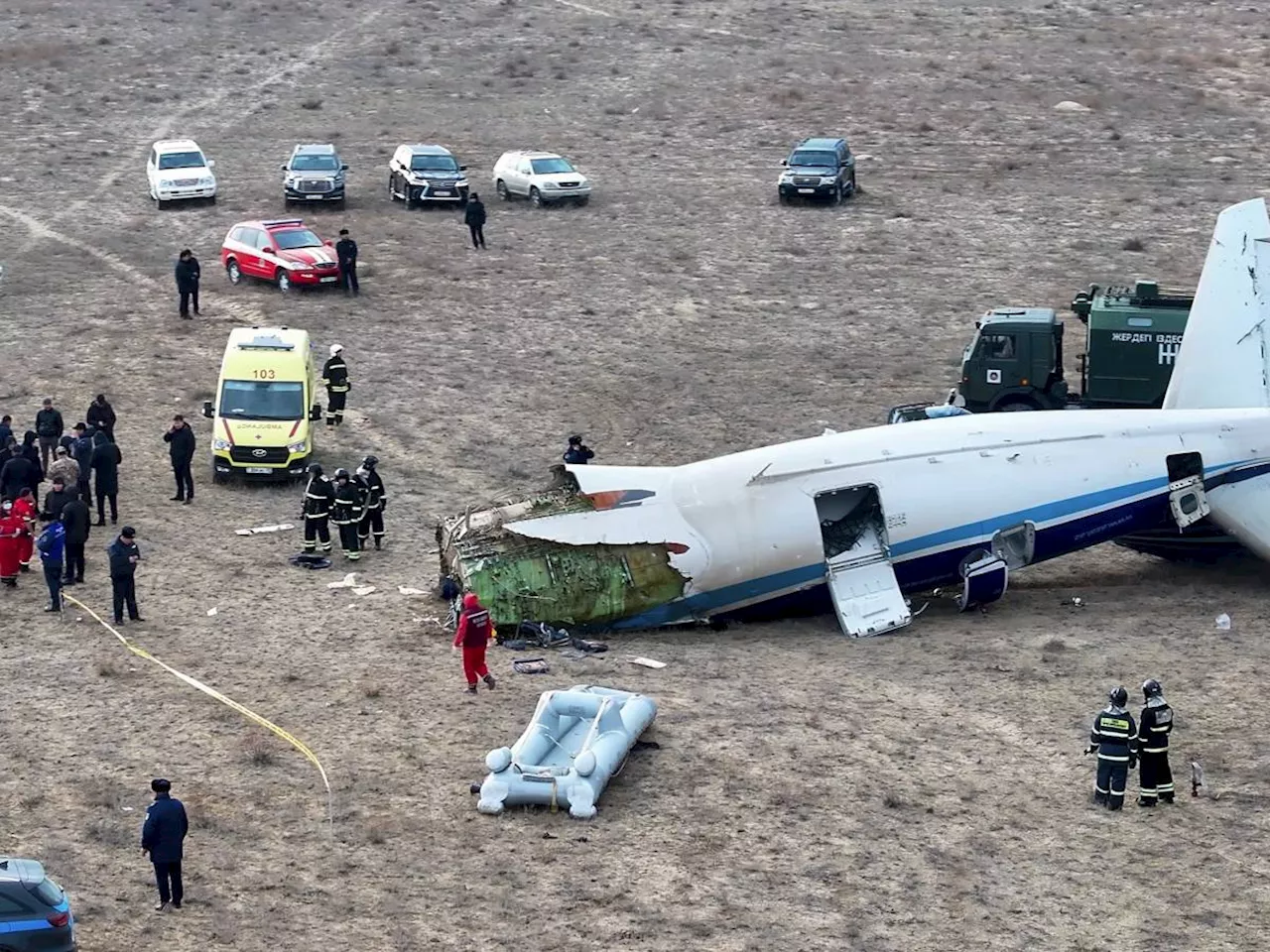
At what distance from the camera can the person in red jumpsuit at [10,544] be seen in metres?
29.9

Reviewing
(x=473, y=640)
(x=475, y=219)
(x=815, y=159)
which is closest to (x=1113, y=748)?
(x=473, y=640)

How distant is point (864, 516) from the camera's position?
29.1 meters

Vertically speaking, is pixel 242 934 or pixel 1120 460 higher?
pixel 1120 460

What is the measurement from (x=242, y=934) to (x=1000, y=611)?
14248 millimetres

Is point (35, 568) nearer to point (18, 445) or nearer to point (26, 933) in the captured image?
point (18, 445)

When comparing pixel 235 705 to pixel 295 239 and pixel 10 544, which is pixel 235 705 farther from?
pixel 295 239

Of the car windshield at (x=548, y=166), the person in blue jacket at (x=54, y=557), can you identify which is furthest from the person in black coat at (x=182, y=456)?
the car windshield at (x=548, y=166)

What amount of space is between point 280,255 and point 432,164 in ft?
29.6

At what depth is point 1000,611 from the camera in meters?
29.7

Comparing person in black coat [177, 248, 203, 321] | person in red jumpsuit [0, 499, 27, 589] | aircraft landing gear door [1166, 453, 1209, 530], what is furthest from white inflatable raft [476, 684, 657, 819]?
person in black coat [177, 248, 203, 321]

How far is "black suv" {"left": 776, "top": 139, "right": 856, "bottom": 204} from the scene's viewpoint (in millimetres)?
53969

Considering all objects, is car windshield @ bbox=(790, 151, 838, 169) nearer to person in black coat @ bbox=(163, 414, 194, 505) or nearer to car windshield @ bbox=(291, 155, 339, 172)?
car windshield @ bbox=(291, 155, 339, 172)

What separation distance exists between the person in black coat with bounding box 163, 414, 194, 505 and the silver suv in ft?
69.0

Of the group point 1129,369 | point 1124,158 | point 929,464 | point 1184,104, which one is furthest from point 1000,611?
point 1184,104
